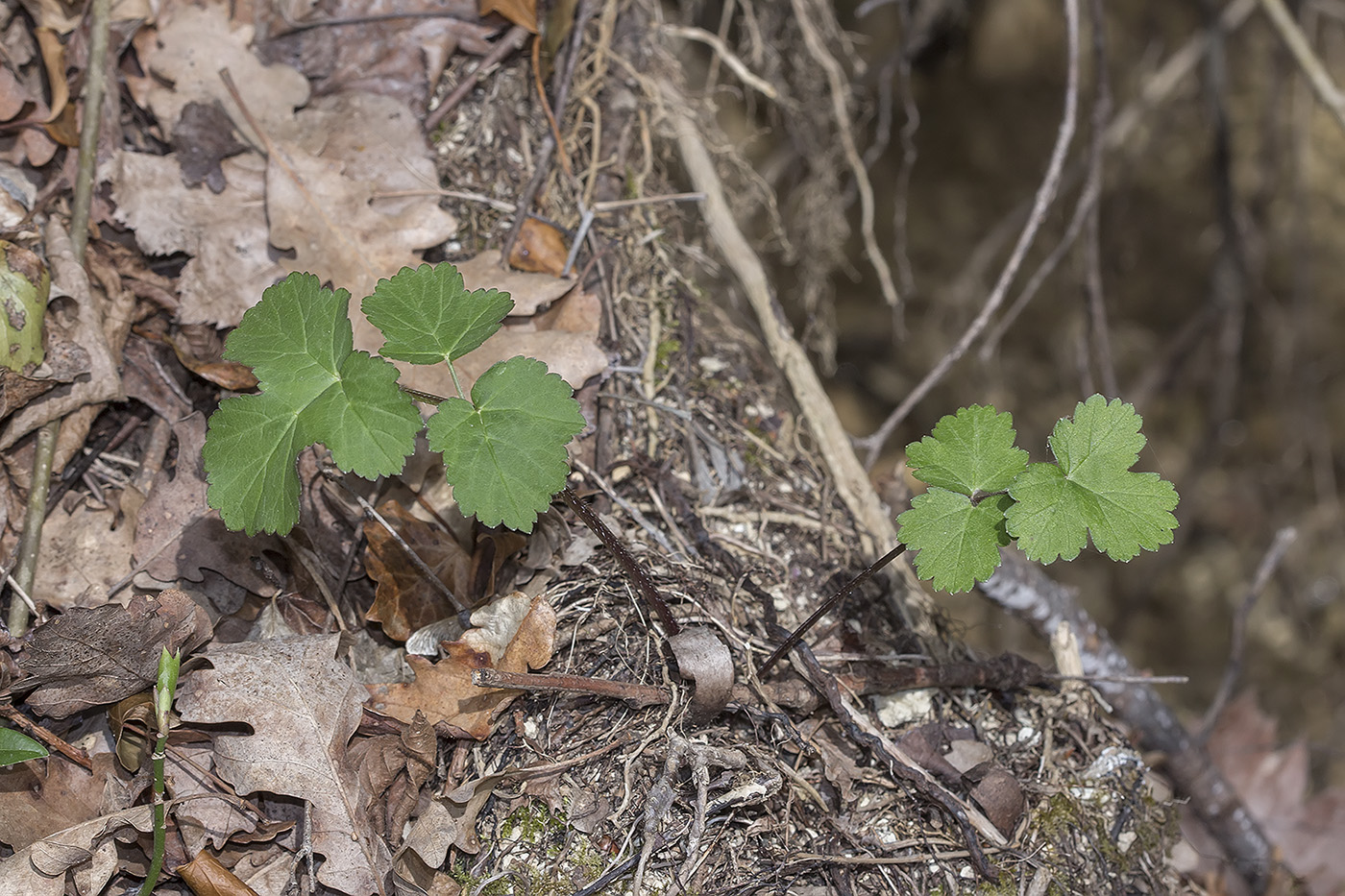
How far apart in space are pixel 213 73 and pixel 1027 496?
1906mm

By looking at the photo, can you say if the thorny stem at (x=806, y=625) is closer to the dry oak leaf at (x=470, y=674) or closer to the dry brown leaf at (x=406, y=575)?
the dry oak leaf at (x=470, y=674)

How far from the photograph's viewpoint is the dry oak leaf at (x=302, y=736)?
133 cm

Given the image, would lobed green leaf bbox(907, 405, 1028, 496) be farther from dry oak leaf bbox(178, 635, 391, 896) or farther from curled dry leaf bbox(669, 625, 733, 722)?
dry oak leaf bbox(178, 635, 391, 896)

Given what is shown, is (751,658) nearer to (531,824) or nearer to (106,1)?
(531,824)

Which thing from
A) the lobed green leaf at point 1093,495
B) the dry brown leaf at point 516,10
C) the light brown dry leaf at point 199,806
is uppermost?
the dry brown leaf at point 516,10

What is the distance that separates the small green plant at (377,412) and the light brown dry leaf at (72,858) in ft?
1.64

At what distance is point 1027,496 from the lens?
1.27m

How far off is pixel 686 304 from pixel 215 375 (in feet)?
3.44

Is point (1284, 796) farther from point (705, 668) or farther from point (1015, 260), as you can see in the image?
point (705, 668)

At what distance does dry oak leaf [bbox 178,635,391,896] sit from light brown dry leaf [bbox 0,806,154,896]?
15 cm

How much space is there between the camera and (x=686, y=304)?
211 cm

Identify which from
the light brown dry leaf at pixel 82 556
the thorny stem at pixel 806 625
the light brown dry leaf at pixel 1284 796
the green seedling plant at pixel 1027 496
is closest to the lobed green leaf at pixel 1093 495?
the green seedling plant at pixel 1027 496

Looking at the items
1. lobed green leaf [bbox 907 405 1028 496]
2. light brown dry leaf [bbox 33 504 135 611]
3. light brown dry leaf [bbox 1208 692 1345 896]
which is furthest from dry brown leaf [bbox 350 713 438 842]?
light brown dry leaf [bbox 1208 692 1345 896]

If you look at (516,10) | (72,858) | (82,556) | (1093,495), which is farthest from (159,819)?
(516,10)
